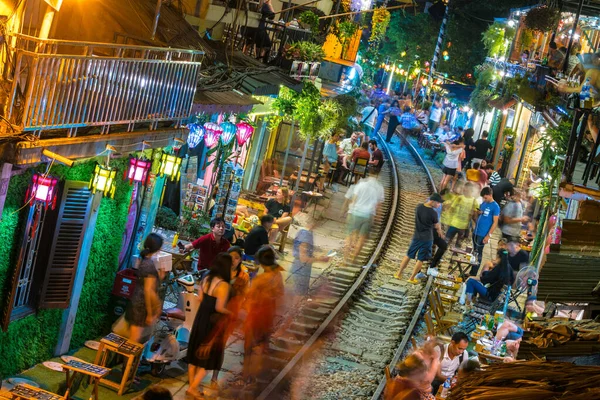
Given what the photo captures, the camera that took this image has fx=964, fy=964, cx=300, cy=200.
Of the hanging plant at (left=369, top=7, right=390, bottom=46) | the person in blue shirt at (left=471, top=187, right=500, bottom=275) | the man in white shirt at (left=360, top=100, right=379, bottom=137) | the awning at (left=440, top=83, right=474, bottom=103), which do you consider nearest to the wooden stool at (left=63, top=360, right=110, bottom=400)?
the person in blue shirt at (left=471, top=187, right=500, bottom=275)

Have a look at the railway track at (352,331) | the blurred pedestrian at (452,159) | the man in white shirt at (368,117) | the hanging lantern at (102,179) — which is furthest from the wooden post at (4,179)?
the man in white shirt at (368,117)

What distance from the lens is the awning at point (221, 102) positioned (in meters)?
16.0

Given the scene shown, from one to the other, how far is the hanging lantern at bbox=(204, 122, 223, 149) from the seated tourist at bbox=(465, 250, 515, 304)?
565 cm

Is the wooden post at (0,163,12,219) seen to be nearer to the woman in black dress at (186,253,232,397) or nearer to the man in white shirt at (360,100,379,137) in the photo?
the woman in black dress at (186,253,232,397)

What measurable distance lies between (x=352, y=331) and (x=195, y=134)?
4596 millimetres

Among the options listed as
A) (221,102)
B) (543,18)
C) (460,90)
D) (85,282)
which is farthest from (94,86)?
(460,90)

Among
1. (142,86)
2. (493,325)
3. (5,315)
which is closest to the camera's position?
(5,315)

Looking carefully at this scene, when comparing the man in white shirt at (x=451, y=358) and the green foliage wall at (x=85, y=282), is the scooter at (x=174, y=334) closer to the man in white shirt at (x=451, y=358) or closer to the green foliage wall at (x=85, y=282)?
the green foliage wall at (x=85, y=282)

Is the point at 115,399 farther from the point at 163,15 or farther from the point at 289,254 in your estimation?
the point at 289,254

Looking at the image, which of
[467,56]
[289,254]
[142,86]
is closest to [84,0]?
[142,86]

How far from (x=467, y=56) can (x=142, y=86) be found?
4603 centimetres

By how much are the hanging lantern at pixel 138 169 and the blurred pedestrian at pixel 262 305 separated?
2.17 m

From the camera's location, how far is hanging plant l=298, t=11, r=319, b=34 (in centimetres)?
2739

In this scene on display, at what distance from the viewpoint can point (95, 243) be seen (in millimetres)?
13023
